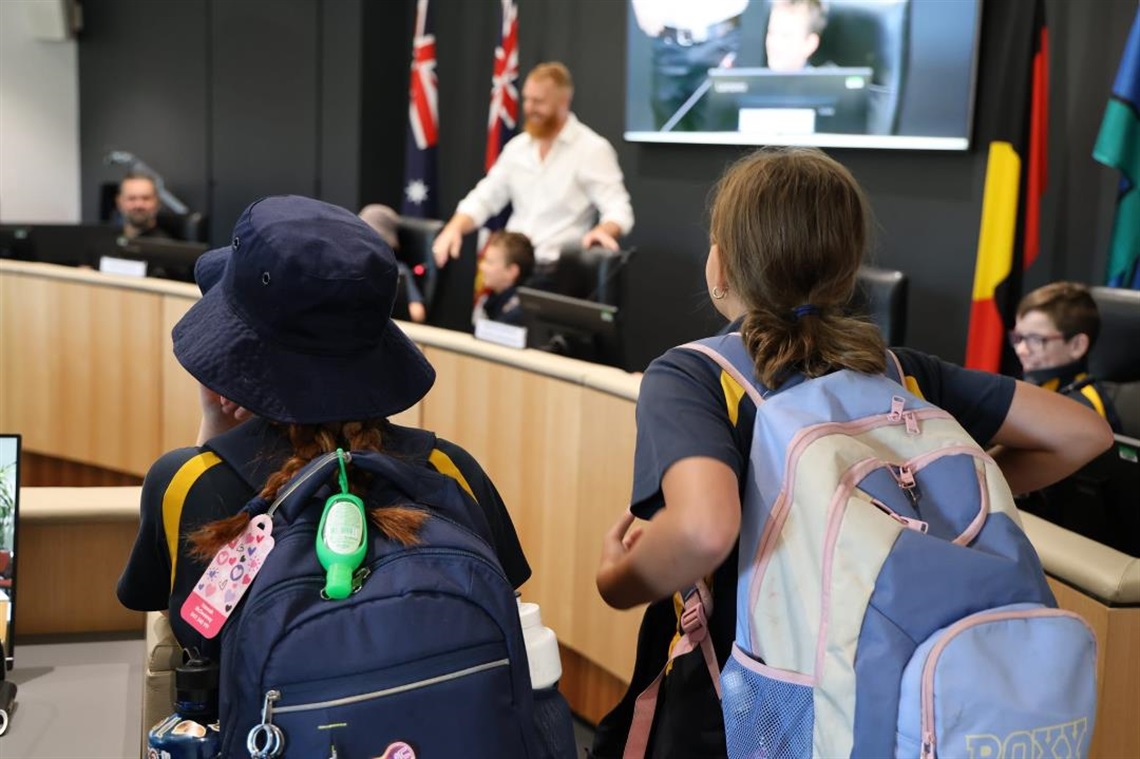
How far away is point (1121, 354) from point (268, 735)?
7.35 feet

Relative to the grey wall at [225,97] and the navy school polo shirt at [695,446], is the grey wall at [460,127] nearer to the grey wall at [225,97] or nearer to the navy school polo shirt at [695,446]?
the grey wall at [225,97]

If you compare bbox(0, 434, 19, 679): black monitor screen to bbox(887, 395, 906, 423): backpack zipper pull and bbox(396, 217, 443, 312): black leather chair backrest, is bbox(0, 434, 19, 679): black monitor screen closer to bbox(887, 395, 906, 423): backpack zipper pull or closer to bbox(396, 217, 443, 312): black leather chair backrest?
bbox(887, 395, 906, 423): backpack zipper pull

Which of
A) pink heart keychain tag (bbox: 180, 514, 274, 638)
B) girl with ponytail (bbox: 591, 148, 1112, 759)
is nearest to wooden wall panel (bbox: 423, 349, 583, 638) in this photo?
girl with ponytail (bbox: 591, 148, 1112, 759)

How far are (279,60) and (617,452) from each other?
5586mm

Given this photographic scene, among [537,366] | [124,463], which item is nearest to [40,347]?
[124,463]

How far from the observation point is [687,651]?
125 cm

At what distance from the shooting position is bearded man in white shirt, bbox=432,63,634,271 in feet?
16.7

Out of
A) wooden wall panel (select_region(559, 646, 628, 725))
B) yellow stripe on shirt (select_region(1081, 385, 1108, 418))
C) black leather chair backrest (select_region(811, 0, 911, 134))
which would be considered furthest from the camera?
black leather chair backrest (select_region(811, 0, 911, 134))

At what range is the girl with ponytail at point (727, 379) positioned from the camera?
113 cm

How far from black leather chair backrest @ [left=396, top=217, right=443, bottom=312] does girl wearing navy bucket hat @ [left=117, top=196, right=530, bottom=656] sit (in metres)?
3.84

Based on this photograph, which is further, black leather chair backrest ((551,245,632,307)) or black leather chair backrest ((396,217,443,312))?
black leather chair backrest ((396,217,443,312))

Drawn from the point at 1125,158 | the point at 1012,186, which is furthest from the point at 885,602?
the point at 1012,186

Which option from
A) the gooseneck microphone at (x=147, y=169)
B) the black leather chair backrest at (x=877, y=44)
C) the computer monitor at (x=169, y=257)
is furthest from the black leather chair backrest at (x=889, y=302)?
the gooseneck microphone at (x=147, y=169)

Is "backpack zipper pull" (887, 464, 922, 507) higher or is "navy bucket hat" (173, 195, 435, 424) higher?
"navy bucket hat" (173, 195, 435, 424)
